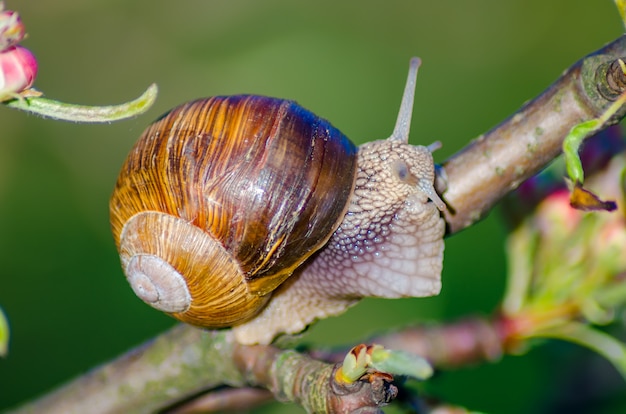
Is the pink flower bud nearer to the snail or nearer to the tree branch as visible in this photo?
the snail

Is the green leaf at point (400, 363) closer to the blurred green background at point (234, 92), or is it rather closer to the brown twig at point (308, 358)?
the brown twig at point (308, 358)

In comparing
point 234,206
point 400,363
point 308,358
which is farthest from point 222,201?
point 400,363

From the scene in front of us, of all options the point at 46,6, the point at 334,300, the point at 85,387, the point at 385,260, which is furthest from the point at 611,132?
the point at 46,6

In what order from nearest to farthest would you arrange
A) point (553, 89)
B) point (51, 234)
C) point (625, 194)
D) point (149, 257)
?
point (553, 89)
point (149, 257)
point (625, 194)
point (51, 234)

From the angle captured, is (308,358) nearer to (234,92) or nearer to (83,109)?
(83,109)

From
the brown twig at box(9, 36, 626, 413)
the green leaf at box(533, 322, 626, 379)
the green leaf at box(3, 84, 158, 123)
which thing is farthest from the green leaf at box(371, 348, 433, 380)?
the green leaf at box(533, 322, 626, 379)

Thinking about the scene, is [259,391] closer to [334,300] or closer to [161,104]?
[334,300]
